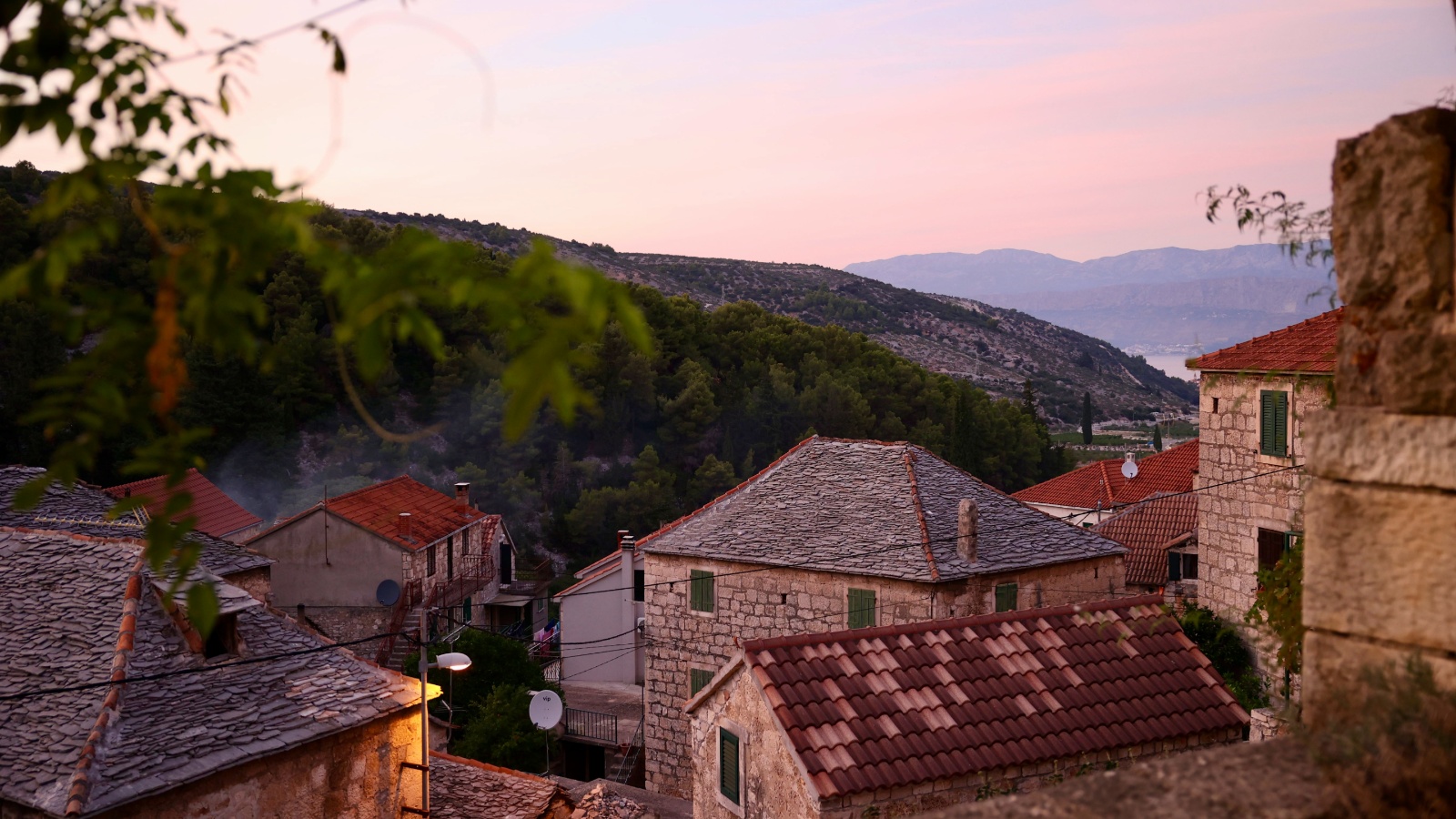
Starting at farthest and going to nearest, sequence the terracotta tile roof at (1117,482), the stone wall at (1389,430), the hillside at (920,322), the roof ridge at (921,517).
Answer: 1. the hillside at (920,322)
2. the terracotta tile roof at (1117,482)
3. the roof ridge at (921,517)
4. the stone wall at (1389,430)

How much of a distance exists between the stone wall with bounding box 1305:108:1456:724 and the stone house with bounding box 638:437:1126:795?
16.1 metres

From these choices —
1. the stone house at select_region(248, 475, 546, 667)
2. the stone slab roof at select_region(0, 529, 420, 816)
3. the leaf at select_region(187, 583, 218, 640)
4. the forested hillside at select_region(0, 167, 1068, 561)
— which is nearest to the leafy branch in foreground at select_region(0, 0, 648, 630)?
the leaf at select_region(187, 583, 218, 640)

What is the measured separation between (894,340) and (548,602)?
6658 cm

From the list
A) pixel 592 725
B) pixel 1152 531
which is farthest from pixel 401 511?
pixel 1152 531

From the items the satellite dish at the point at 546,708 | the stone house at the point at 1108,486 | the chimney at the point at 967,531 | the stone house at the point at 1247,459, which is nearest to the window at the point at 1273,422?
the stone house at the point at 1247,459

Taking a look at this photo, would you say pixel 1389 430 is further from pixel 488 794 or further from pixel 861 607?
pixel 861 607

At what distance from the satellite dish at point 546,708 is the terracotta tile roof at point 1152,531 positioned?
1526 cm

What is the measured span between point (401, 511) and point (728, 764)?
23097mm

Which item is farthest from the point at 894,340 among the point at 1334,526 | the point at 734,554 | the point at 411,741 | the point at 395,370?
the point at 1334,526

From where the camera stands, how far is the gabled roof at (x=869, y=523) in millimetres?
20078

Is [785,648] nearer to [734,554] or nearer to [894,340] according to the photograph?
[734,554]

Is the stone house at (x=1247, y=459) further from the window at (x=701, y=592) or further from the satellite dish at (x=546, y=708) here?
the satellite dish at (x=546, y=708)

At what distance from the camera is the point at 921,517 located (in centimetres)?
2094

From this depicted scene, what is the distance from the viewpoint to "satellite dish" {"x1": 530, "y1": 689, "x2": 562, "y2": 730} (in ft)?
65.5
